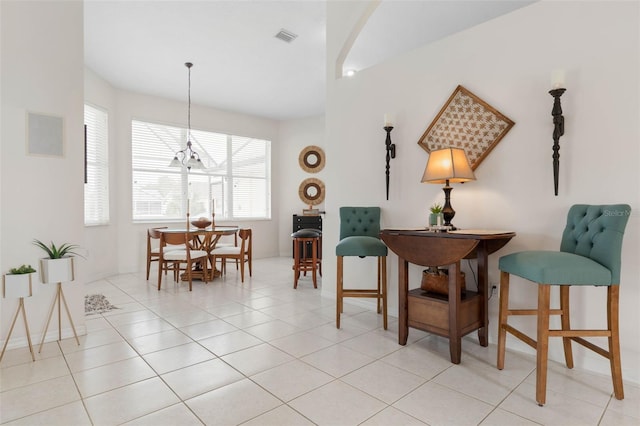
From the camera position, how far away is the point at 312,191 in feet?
22.5

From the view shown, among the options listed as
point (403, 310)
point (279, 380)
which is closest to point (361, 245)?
point (403, 310)

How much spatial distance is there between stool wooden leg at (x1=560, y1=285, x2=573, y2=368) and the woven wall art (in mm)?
1007

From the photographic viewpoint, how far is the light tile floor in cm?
159

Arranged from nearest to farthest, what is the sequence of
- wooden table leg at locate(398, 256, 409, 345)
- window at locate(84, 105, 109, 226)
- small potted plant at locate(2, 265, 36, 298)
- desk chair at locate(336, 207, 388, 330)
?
small potted plant at locate(2, 265, 36, 298) < wooden table leg at locate(398, 256, 409, 345) < desk chair at locate(336, 207, 388, 330) < window at locate(84, 105, 109, 226)

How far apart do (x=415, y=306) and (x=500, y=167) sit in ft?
3.75

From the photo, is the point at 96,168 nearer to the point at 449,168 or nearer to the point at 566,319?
the point at 449,168

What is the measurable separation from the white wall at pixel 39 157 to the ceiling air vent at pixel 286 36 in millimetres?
1786

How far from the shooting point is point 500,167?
8.04ft

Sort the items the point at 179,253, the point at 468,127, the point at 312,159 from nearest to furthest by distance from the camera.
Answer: the point at 468,127
the point at 179,253
the point at 312,159

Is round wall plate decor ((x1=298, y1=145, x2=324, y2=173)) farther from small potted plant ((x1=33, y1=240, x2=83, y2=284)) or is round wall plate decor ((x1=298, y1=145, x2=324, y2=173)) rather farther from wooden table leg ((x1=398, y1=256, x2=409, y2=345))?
small potted plant ((x1=33, y1=240, x2=83, y2=284))

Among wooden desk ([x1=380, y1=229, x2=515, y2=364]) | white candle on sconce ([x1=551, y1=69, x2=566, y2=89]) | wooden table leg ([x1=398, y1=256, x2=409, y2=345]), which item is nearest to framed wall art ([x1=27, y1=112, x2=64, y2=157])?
wooden desk ([x1=380, y1=229, x2=515, y2=364])

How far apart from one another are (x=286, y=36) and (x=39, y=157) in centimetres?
256

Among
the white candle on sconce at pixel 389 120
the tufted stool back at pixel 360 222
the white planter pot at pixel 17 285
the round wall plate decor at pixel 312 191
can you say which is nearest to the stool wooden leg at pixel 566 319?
the tufted stool back at pixel 360 222

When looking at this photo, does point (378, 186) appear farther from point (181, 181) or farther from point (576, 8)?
point (181, 181)
